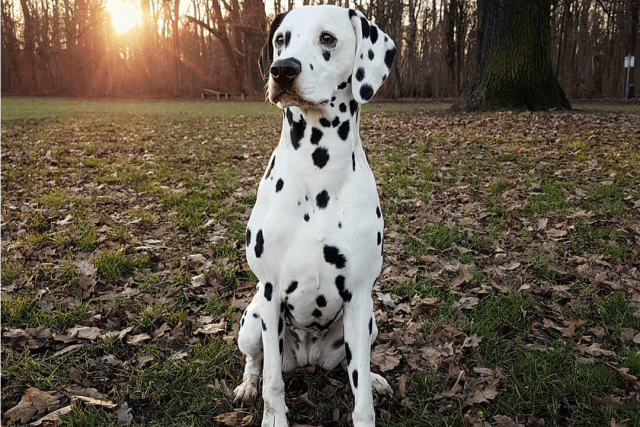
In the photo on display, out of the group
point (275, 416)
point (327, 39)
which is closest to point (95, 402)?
point (275, 416)

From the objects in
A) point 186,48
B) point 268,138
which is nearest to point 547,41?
point 268,138

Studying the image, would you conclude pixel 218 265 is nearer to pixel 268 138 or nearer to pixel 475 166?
pixel 475 166

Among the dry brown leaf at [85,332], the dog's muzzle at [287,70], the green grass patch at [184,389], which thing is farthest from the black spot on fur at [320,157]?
the dry brown leaf at [85,332]

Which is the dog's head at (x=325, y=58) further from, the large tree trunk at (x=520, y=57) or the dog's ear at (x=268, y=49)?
the large tree trunk at (x=520, y=57)

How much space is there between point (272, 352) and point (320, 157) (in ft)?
3.23

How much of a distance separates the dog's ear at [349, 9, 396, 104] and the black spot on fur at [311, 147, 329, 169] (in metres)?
0.29

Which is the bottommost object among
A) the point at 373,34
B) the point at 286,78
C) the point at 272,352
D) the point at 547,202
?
the point at 272,352

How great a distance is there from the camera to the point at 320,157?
7.38 ft

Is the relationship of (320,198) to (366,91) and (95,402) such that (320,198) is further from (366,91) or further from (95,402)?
(95,402)

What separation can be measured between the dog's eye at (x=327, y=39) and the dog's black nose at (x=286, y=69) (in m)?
0.19

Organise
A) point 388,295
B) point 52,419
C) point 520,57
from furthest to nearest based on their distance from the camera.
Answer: point 520,57
point 388,295
point 52,419

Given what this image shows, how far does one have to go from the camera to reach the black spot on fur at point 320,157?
88.4 inches

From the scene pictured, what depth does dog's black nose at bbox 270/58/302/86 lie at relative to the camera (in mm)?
2084

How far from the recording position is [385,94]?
111 ft
